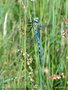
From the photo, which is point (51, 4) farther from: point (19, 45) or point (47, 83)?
point (47, 83)

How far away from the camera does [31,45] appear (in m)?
1.69

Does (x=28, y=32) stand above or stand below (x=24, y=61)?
above

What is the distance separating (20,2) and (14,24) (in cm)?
14

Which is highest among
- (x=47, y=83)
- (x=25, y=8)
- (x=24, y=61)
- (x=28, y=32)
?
(x=25, y=8)

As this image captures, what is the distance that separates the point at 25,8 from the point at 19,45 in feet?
0.67

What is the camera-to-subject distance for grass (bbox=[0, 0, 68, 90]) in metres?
1.58

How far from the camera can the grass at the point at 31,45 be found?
1.58m

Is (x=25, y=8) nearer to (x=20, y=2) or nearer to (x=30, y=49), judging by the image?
(x=20, y=2)

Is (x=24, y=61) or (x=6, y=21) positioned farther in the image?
(x=6, y=21)

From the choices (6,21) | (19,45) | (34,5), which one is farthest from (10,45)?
(34,5)

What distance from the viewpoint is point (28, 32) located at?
171 centimetres

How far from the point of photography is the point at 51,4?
175cm

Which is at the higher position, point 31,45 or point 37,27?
point 37,27

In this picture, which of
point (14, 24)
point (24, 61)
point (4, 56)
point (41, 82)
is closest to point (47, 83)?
point (41, 82)
